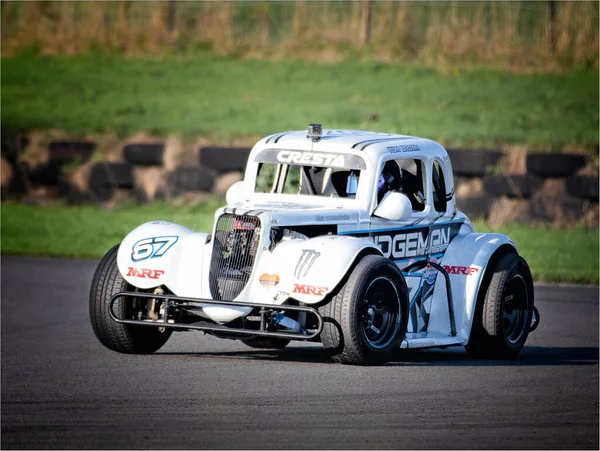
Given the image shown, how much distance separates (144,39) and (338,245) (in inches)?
831

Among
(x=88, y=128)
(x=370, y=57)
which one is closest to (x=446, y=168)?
(x=88, y=128)

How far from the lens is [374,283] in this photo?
10586 millimetres

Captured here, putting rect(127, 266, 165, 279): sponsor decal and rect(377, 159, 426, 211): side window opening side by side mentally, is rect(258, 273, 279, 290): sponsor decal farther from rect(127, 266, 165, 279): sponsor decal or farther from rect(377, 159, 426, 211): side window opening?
rect(377, 159, 426, 211): side window opening

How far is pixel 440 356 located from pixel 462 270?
81 centimetres

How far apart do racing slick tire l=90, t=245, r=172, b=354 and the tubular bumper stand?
120mm

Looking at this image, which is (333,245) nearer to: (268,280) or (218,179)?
(268,280)

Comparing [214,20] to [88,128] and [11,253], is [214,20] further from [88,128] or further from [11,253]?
[11,253]

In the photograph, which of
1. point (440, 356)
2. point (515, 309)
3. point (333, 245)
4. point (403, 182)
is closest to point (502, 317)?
point (515, 309)

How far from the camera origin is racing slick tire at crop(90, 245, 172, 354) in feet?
35.8

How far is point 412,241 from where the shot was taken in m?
11.7

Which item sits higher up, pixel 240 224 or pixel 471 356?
pixel 240 224

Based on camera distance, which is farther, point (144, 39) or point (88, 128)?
point (144, 39)

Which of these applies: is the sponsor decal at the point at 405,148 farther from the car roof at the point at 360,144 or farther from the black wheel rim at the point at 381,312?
the black wheel rim at the point at 381,312

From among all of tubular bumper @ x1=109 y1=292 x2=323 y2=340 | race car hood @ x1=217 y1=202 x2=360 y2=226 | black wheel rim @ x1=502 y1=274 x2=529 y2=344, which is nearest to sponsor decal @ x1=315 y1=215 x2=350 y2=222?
race car hood @ x1=217 y1=202 x2=360 y2=226
